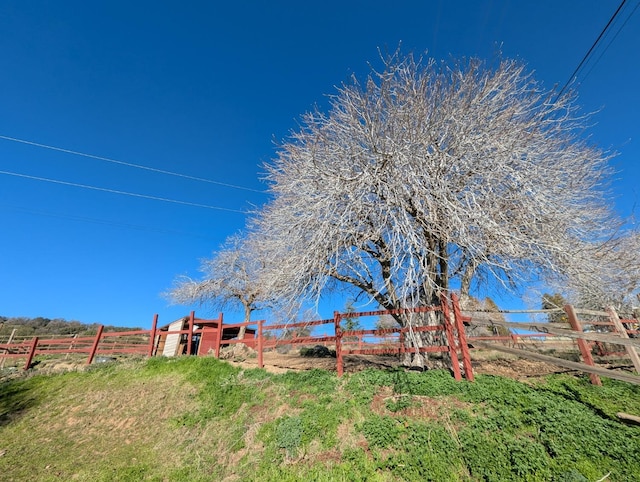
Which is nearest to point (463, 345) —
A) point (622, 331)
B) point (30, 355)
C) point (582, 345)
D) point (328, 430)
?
point (582, 345)

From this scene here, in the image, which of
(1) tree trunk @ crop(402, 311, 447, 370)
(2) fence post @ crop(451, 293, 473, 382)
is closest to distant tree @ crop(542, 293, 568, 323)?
(2) fence post @ crop(451, 293, 473, 382)

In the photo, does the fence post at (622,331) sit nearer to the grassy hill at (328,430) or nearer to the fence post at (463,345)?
the grassy hill at (328,430)

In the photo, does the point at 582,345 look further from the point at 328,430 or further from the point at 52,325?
the point at 52,325

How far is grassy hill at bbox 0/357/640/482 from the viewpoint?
3.60 meters

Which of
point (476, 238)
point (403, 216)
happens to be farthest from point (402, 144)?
point (476, 238)

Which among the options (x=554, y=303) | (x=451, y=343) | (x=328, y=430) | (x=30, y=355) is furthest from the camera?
(x=30, y=355)

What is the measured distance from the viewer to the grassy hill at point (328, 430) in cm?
360

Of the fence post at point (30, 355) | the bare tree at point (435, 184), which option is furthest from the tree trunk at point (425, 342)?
the fence post at point (30, 355)

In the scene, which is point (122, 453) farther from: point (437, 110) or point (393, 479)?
point (437, 110)

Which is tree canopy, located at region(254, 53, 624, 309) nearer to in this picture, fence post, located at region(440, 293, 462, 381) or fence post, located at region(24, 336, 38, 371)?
fence post, located at region(440, 293, 462, 381)

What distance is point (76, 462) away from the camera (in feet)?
18.9

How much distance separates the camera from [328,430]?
4805 mm

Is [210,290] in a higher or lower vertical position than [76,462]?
higher

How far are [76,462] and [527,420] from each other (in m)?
7.90
